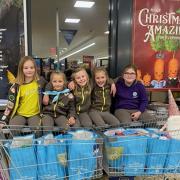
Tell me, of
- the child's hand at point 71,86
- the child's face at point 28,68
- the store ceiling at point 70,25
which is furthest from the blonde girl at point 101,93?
the store ceiling at point 70,25

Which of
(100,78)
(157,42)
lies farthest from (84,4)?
(100,78)

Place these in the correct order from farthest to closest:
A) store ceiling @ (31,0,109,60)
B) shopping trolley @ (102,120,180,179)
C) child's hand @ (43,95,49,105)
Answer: store ceiling @ (31,0,109,60)
child's hand @ (43,95,49,105)
shopping trolley @ (102,120,180,179)

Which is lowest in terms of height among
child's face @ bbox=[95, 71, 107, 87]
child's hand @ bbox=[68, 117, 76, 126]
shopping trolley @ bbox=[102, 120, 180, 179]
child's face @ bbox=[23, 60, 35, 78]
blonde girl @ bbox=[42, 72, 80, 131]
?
shopping trolley @ bbox=[102, 120, 180, 179]

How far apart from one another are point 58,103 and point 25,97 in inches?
13.8

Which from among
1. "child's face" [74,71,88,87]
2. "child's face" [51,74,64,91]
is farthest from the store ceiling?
"child's face" [51,74,64,91]

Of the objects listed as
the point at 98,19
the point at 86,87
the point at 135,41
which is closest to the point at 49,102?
the point at 86,87

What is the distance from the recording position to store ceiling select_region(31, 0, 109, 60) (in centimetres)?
553

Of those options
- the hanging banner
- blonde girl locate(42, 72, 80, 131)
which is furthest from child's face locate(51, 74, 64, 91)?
the hanging banner

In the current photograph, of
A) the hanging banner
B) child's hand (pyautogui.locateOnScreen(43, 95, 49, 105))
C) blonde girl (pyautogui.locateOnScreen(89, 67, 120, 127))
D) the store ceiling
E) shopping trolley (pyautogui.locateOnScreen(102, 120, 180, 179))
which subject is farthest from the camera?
the store ceiling

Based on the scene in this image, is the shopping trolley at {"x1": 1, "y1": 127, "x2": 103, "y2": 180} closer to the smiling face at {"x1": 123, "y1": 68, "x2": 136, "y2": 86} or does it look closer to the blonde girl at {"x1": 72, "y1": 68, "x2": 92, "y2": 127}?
the blonde girl at {"x1": 72, "y1": 68, "x2": 92, "y2": 127}

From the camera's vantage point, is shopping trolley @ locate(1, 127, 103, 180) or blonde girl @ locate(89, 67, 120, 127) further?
blonde girl @ locate(89, 67, 120, 127)

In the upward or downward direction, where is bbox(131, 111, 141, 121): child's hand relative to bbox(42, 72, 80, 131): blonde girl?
downward

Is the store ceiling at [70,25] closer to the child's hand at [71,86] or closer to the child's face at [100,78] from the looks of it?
the child's face at [100,78]

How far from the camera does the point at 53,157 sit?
83.0 inches
